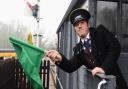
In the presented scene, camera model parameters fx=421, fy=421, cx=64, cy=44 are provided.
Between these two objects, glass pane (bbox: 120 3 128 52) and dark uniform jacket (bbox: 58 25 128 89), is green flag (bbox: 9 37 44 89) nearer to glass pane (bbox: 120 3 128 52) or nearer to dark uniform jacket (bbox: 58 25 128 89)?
dark uniform jacket (bbox: 58 25 128 89)

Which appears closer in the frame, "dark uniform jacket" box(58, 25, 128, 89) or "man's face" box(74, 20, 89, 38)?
"dark uniform jacket" box(58, 25, 128, 89)

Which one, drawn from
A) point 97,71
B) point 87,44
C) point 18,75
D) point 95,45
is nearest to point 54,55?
point 87,44

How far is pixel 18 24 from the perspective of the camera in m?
47.8

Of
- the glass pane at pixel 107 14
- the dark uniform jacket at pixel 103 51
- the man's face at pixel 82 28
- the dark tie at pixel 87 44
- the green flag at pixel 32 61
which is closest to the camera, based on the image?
the dark uniform jacket at pixel 103 51

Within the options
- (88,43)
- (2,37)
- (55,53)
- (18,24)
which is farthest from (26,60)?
(2,37)

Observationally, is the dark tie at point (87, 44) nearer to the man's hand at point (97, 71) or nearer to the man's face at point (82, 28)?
the man's face at point (82, 28)

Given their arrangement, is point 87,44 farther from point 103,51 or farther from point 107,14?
point 107,14

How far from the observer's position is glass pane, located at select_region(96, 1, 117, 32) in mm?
6883

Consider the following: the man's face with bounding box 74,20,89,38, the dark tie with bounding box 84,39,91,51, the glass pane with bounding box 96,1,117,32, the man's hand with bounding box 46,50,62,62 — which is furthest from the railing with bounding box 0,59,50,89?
the man's face with bounding box 74,20,89,38

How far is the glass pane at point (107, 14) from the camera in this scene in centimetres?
688

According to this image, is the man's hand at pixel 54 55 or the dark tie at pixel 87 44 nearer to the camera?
the dark tie at pixel 87 44

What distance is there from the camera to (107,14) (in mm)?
6945

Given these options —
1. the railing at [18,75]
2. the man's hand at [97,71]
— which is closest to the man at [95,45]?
the man's hand at [97,71]

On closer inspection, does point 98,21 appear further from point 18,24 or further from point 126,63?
point 18,24
